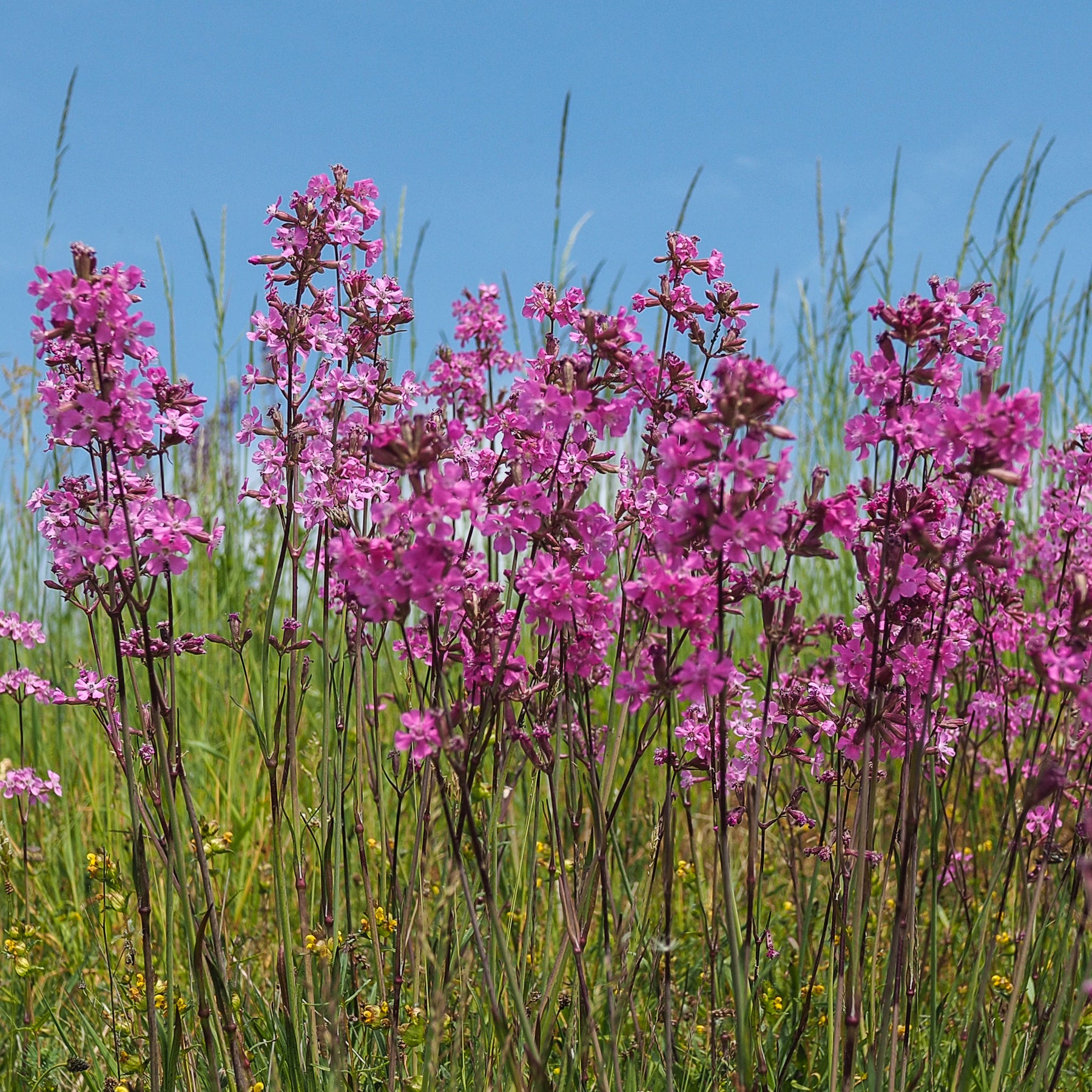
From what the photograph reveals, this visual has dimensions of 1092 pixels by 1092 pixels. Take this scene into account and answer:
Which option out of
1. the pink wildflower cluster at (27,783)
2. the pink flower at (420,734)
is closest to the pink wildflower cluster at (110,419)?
the pink flower at (420,734)

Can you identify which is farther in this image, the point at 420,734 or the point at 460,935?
the point at 460,935

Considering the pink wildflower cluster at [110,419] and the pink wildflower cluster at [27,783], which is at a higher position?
the pink wildflower cluster at [110,419]

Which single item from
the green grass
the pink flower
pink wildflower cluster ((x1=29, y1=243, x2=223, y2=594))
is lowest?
the green grass

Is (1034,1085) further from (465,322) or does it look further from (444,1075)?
(465,322)

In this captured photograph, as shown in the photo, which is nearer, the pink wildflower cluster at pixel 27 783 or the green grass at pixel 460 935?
the green grass at pixel 460 935

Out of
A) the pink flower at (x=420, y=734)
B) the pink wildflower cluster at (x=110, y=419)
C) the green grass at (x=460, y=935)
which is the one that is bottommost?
the green grass at (x=460, y=935)

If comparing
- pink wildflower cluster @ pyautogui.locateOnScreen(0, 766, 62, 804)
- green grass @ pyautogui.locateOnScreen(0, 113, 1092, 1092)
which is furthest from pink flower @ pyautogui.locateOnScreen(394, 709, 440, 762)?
pink wildflower cluster @ pyautogui.locateOnScreen(0, 766, 62, 804)

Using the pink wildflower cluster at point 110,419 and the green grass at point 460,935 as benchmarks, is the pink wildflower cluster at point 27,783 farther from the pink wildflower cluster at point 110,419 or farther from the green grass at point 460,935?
the pink wildflower cluster at point 110,419

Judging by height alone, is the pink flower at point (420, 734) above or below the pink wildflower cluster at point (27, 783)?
above

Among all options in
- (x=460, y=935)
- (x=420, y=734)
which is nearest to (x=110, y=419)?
(x=420, y=734)

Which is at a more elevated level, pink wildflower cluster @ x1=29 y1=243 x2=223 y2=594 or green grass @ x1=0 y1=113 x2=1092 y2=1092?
pink wildflower cluster @ x1=29 y1=243 x2=223 y2=594

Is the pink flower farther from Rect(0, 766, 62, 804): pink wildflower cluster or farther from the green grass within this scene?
Rect(0, 766, 62, 804): pink wildflower cluster

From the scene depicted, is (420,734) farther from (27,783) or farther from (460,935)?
(27,783)

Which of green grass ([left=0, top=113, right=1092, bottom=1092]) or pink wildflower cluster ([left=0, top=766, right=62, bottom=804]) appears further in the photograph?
pink wildflower cluster ([left=0, top=766, right=62, bottom=804])
